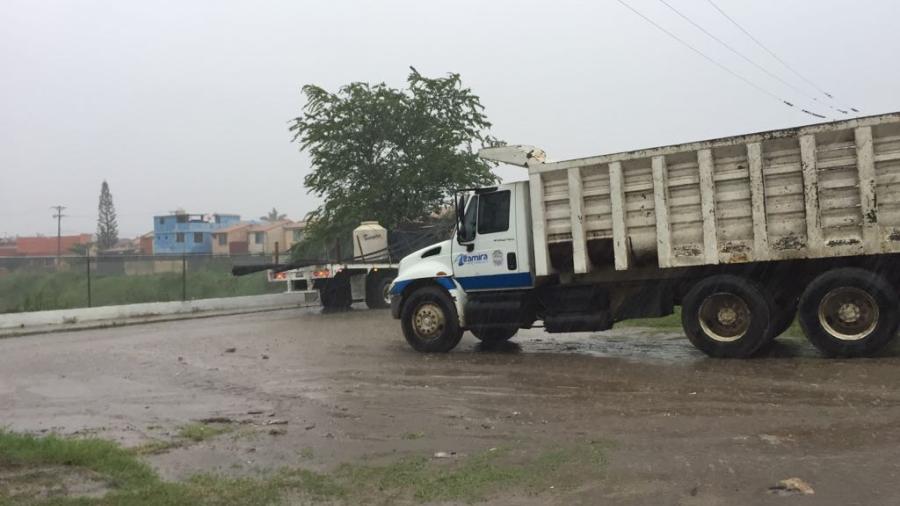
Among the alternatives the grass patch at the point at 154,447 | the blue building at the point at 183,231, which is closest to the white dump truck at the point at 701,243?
the grass patch at the point at 154,447

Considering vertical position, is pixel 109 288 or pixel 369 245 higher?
pixel 369 245

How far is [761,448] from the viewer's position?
20.5 ft

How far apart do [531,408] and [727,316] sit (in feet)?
12.6

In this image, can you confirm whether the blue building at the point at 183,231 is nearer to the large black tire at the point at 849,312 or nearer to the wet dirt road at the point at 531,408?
the wet dirt road at the point at 531,408

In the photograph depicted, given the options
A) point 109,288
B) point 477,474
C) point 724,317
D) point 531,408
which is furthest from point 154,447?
point 109,288

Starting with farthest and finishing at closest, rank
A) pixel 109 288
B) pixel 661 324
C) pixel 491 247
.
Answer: pixel 109 288
pixel 661 324
pixel 491 247

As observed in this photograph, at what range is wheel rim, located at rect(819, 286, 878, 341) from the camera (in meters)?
9.96

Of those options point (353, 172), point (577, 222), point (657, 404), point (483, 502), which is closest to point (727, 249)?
point (577, 222)

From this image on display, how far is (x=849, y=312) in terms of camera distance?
33.1ft

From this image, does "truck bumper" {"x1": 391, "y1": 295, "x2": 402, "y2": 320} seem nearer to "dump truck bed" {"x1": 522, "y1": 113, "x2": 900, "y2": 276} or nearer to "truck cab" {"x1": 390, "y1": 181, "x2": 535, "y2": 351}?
"truck cab" {"x1": 390, "y1": 181, "x2": 535, "y2": 351}

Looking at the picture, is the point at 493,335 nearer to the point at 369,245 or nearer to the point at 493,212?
the point at 493,212

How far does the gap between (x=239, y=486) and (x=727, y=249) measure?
23.6 ft

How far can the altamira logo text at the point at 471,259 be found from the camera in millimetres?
12523

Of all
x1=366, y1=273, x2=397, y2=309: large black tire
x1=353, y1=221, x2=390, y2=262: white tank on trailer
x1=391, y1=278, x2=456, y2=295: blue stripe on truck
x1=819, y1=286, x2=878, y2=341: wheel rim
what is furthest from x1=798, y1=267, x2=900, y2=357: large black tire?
x1=353, y1=221, x2=390, y2=262: white tank on trailer
